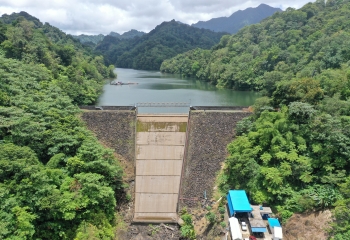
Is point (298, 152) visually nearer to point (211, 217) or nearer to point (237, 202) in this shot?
point (237, 202)

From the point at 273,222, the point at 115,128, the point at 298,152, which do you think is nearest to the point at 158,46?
the point at 115,128

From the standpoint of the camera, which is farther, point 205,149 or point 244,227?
point 205,149

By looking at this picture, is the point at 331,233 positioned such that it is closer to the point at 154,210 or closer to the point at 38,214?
the point at 154,210

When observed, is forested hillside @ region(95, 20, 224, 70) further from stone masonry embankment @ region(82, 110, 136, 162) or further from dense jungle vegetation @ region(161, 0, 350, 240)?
dense jungle vegetation @ region(161, 0, 350, 240)

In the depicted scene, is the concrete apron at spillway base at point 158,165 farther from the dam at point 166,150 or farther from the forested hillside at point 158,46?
the forested hillside at point 158,46

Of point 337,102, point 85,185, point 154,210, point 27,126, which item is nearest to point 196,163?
point 154,210

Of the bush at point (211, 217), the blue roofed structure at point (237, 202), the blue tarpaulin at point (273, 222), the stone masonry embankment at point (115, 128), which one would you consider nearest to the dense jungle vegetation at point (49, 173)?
the stone masonry embankment at point (115, 128)

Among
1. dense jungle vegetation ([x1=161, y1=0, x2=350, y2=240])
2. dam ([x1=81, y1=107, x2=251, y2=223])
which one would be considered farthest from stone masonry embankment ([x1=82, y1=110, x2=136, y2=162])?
dense jungle vegetation ([x1=161, y1=0, x2=350, y2=240])

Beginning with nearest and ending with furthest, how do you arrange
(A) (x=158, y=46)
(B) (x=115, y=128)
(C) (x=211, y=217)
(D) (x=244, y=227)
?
(D) (x=244, y=227)
(C) (x=211, y=217)
(B) (x=115, y=128)
(A) (x=158, y=46)

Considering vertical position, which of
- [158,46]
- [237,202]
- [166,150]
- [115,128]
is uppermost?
[158,46]
